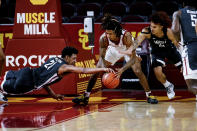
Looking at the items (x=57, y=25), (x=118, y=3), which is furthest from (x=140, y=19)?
(x=57, y=25)

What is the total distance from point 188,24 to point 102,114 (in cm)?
186

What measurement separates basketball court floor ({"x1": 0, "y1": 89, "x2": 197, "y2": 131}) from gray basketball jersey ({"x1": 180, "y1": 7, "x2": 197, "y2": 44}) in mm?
1079

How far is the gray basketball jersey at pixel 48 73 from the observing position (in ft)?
21.5

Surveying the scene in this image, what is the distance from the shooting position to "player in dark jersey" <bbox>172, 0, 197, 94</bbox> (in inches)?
210

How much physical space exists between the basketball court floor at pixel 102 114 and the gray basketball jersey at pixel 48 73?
0.48 metres

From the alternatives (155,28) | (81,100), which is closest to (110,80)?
(81,100)

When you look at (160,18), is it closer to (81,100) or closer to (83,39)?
(81,100)

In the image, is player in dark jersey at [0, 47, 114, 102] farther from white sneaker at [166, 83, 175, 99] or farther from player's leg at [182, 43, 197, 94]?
white sneaker at [166, 83, 175, 99]

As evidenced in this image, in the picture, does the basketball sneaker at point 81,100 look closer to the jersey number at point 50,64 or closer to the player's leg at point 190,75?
the jersey number at point 50,64

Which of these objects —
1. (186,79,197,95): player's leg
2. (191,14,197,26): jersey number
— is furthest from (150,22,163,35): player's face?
(186,79,197,95): player's leg

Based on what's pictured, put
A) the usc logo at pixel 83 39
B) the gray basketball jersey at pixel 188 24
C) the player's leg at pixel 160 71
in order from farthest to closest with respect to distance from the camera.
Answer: the usc logo at pixel 83 39 < the player's leg at pixel 160 71 < the gray basketball jersey at pixel 188 24

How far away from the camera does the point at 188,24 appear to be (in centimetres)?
552

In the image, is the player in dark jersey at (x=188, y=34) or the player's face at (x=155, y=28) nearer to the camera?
the player in dark jersey at (x=188, y=34)

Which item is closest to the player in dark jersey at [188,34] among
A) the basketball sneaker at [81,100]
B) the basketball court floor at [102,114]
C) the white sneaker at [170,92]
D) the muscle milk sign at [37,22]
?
the basketball court floor at [102,114]
